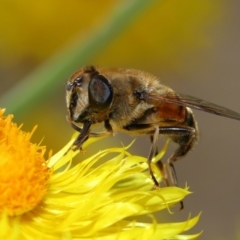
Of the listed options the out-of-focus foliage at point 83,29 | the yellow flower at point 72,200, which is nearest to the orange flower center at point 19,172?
the yellow flower at point 72,200

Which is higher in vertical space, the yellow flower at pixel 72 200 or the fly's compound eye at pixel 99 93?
the fly's compound eye at pixel 99 93

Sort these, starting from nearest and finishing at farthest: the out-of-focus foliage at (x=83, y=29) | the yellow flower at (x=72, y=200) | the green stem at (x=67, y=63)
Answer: the yellow flower at (x=72, y=200) < the green stem at (x=67, y=63) < the out-of-focus foliage at (x=83, y=29)

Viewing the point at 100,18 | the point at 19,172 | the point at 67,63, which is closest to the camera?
the point at 19,172

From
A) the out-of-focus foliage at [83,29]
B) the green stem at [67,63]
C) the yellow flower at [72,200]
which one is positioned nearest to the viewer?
the yellow flower at [72,200]

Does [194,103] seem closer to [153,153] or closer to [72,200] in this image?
[153,153]

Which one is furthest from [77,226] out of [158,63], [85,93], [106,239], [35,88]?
[158,63]

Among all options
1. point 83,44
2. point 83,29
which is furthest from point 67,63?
point 83,29

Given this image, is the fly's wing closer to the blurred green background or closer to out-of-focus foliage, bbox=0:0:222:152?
the blurred green background

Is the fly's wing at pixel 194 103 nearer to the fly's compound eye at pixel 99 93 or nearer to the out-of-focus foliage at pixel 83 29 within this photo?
Answer: the fly's compound eye at pixel 99 93
